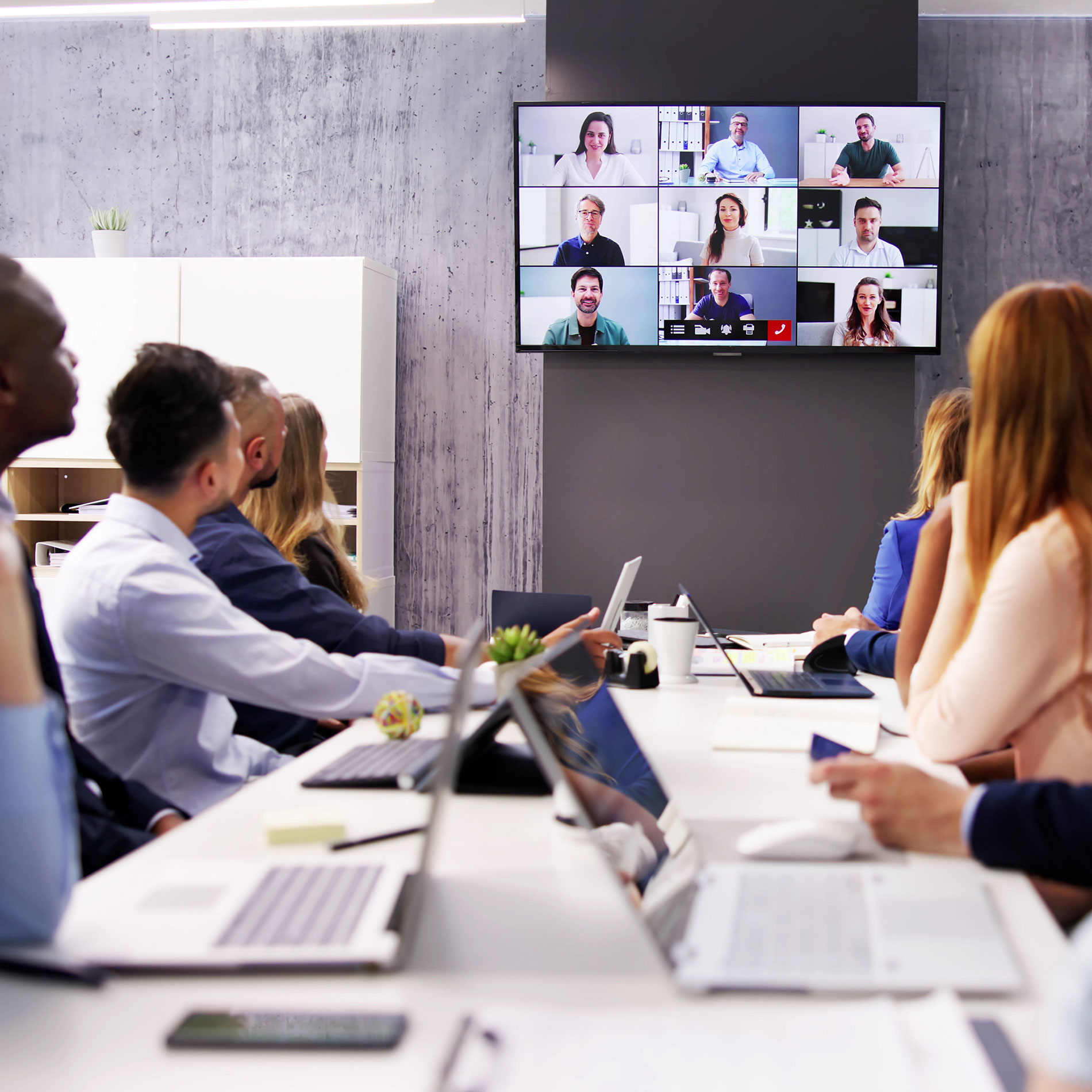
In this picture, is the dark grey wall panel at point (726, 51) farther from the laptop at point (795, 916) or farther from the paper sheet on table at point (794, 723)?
the laptop at point (795, 916)

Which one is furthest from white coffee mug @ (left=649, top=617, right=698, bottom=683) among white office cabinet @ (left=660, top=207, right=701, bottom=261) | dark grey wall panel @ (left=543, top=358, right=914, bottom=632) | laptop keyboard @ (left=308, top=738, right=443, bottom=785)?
white office cabinet @ (left=660, top=207, right=701, bottom=261)

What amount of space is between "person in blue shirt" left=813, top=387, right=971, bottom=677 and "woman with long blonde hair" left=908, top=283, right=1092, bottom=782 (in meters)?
1.36

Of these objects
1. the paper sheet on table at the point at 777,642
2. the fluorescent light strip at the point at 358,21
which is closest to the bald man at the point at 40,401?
the paper sheet on table at the point at 777,642

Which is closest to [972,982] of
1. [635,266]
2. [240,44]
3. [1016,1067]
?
[1016,1067]

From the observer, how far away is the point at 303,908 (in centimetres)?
97

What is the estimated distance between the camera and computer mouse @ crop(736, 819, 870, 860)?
111 centimetres

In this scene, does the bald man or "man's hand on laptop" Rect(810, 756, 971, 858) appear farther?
the bald man

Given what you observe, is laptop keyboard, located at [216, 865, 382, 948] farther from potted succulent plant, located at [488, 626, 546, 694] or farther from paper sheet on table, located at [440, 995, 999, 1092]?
potted succulent plant, located at [488, 626, 546, 694]

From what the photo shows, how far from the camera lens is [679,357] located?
4.30 m

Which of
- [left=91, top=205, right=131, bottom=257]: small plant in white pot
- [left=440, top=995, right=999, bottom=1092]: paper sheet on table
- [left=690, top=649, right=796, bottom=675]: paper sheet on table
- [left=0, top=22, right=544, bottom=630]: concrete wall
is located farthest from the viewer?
[left=0, top=22, right=544, bottom=630]: concrete wall

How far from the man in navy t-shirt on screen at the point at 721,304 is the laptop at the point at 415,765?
283 cm

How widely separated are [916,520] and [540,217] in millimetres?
1895

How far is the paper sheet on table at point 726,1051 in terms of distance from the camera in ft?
2.24

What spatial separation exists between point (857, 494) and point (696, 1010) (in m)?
3.68
